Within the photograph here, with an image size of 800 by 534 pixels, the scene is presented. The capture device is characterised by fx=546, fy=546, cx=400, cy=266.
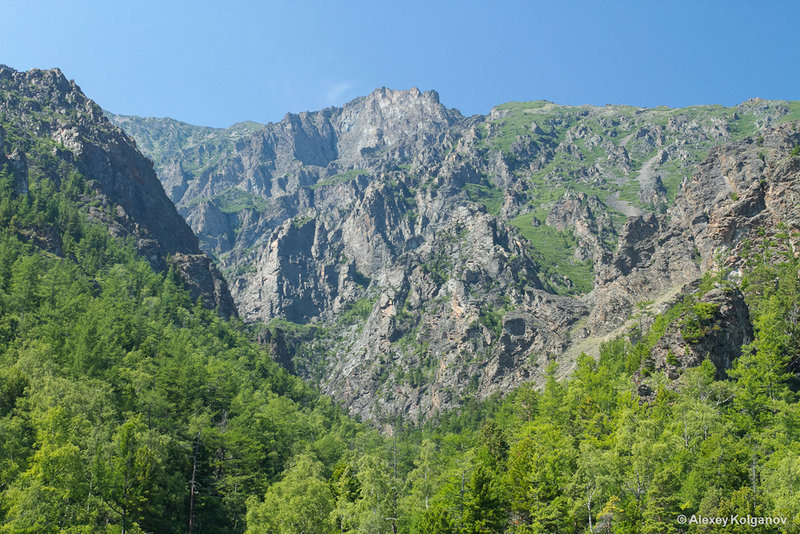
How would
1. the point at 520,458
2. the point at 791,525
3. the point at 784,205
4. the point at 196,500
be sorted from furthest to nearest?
1. the point at 784,205
2. the point at 196,500
3. the point at 520,458
4. the point at 791,525

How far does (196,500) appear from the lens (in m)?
66.4

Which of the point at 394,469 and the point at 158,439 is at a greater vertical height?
the point at 158,439

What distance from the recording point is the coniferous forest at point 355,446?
5078 centimetres

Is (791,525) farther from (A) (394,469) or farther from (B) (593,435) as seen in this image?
(A) (394,469)

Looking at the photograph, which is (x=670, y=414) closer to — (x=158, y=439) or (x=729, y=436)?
(x=729, y=436)

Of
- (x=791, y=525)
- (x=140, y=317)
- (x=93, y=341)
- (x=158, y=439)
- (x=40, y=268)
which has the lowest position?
(x=791, y=525)

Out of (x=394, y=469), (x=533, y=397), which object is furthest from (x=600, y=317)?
(x=394, y=469)

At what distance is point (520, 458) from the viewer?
59.6 metres

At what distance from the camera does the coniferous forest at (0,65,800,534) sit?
5078cm

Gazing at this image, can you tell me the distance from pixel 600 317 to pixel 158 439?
16981cm

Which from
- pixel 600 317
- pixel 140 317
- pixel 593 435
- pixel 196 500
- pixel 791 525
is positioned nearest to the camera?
pixel 791 525

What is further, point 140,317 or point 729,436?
point 140,317

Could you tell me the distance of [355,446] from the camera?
119625mm

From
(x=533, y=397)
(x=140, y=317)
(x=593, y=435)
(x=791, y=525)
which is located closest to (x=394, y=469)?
(x=533, y=397)
